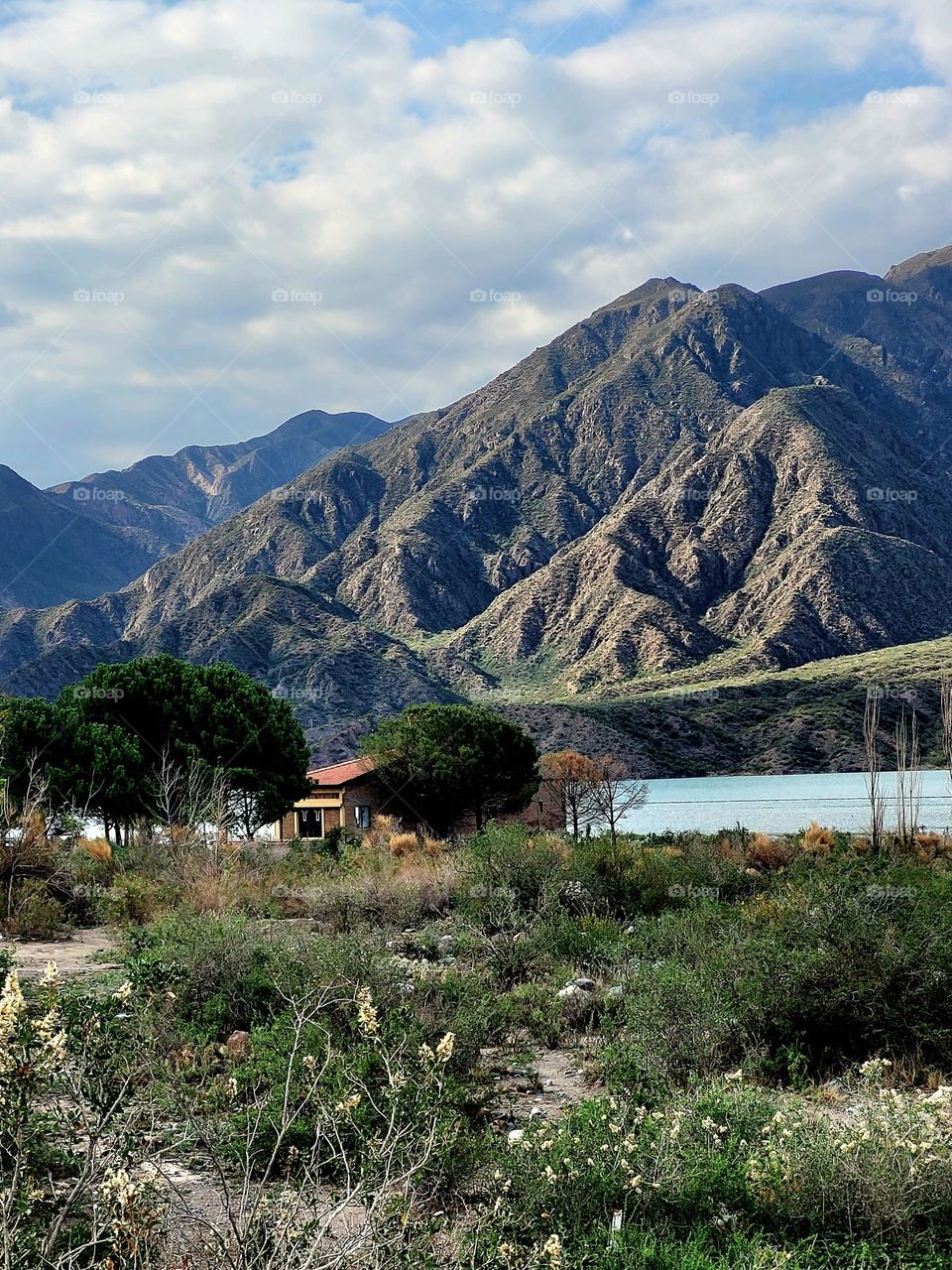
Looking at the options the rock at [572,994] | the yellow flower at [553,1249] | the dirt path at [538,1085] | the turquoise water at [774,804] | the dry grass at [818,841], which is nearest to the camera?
the yellow flower at [553,1249]

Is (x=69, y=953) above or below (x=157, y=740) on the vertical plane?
below

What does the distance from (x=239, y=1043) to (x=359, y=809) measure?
30834 mm

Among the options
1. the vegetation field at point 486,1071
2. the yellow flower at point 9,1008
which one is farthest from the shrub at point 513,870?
the yellow flower at point 9,1008

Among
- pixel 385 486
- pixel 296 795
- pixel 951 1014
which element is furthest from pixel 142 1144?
pixel 385 486

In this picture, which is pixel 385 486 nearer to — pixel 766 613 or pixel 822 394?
pixel 822 394

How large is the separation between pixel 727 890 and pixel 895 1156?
13.0 metres

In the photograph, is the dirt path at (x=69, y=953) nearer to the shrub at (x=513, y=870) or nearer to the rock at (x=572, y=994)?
the rock at (x=572, y=994)

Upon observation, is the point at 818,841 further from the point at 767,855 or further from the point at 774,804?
the point at 774,804

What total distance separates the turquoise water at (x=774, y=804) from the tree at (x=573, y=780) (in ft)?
11.1

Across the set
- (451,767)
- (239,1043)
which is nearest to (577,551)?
(451,767)

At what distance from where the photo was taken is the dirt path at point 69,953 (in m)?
11.3

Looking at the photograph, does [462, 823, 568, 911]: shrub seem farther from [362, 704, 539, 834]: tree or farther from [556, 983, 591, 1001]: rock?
[362, 704, 539, 834]: tree

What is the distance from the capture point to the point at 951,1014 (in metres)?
8.76

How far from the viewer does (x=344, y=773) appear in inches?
1596
